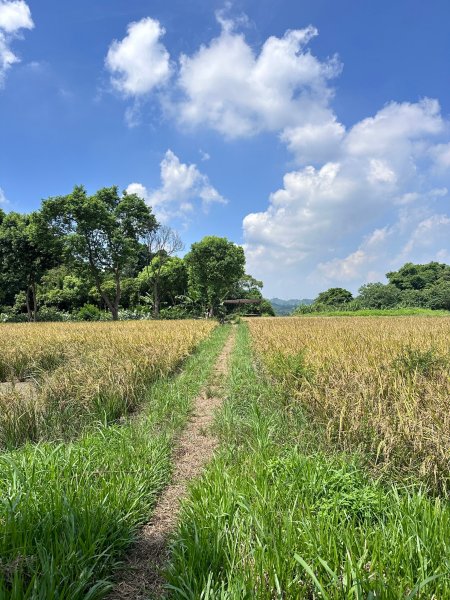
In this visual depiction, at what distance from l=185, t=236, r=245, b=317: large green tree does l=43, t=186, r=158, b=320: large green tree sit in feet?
27.0

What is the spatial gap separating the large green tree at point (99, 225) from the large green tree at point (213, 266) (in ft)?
27.0

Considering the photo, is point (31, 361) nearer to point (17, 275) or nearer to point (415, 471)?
point (415, 471)

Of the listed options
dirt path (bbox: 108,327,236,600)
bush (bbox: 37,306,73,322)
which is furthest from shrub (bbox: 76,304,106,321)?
dirt path (bbox: 108,327,236,600)

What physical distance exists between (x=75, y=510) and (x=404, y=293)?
249 feet

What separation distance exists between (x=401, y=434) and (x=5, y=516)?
3.44 m

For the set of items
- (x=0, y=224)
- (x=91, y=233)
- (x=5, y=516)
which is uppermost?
(x=0, y=224)

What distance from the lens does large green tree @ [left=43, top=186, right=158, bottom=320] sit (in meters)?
27.9

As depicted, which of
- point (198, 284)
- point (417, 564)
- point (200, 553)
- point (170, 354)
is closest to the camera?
point (417, 564)

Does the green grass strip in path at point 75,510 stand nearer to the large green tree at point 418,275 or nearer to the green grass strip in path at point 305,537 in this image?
the green grass strip in path at point 305,537

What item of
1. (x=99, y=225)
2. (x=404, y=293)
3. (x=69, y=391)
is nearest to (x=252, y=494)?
(x=69, y=391)

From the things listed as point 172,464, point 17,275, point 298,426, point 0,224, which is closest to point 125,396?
point 172,464

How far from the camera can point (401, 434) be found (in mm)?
3236

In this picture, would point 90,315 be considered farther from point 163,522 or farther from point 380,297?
point 380,297

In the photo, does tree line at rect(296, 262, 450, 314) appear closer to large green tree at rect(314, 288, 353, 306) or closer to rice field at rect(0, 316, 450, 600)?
large green tree at rect(314, 288, 353, 306)
